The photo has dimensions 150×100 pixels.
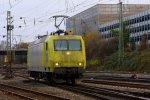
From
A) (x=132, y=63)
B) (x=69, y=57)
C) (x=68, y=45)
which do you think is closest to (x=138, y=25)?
(x=132, y=63)

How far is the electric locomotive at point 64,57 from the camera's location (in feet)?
93.0

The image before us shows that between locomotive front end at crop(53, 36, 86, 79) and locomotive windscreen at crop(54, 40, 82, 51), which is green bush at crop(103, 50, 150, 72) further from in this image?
locomotive front end at crop(53, 36, 86, 79)

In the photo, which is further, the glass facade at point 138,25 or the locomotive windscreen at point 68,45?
the glass facade at point 138,25

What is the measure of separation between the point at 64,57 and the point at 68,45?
1.04 metres

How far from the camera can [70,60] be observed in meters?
28.6

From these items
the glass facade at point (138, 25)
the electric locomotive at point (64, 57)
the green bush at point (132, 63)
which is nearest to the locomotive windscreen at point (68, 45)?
the electric locomotive at point (64, 57)

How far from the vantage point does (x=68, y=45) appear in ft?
96.4

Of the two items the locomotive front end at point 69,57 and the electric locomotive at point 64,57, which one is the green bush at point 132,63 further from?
the locomotive front end at point 69,57

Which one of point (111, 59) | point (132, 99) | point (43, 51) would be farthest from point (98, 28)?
point (132, 99)

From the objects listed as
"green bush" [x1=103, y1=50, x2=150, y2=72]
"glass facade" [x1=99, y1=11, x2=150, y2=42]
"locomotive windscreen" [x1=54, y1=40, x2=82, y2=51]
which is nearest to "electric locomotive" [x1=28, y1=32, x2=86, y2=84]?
"locomotive windscreen" [x1=54, y1=40, x2=82, y2=51]

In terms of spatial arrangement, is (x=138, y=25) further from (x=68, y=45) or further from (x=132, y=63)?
(x=68, y=45)

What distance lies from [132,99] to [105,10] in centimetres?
11619

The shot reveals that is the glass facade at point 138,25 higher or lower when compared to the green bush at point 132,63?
higher

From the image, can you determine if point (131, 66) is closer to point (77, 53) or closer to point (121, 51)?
point (121, 51)
